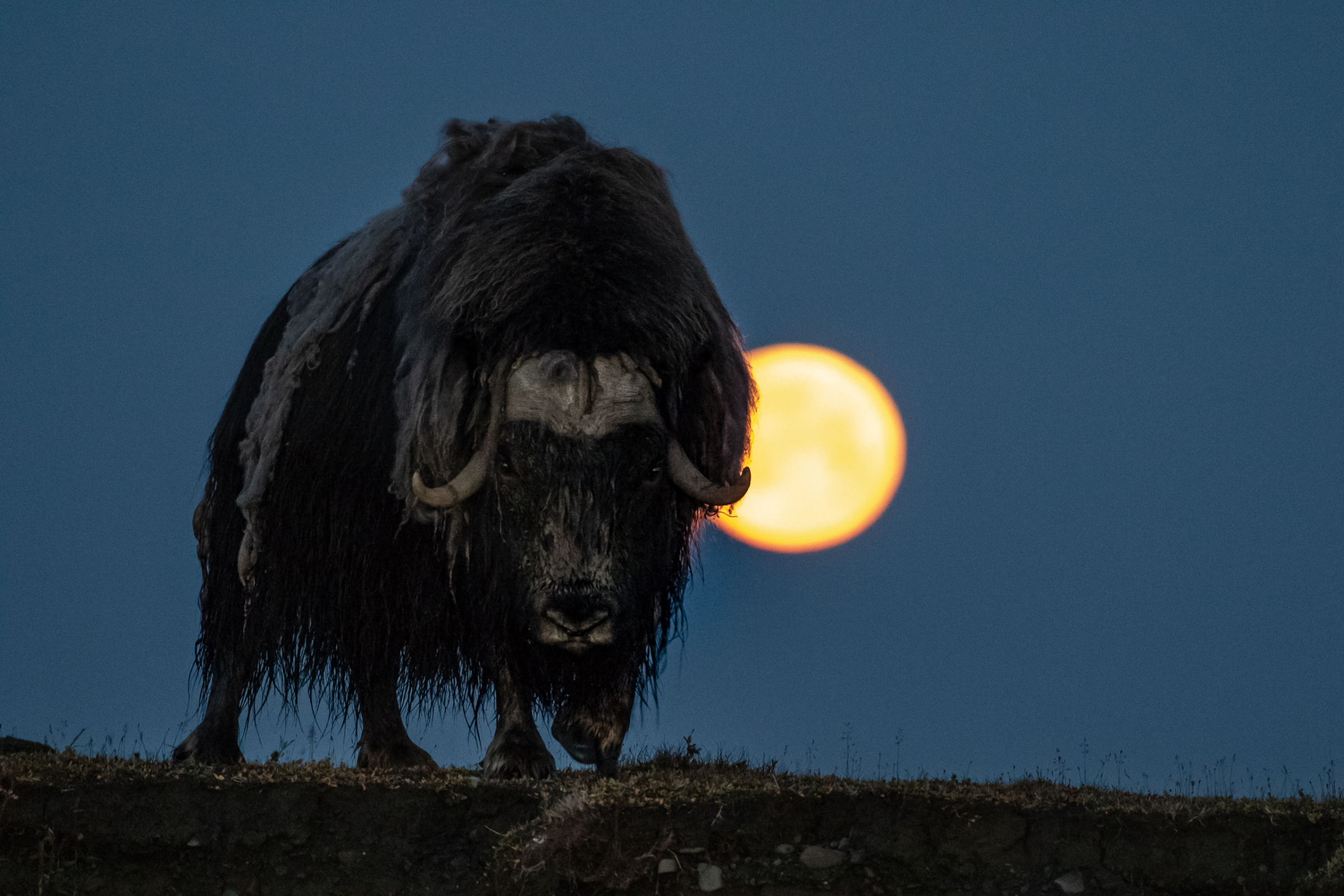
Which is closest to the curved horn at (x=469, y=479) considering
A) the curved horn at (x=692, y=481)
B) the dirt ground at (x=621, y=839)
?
the curved horn at (x=692, y=481)

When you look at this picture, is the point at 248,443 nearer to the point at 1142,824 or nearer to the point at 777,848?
the point at 777,848

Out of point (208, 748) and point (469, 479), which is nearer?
point (469, 479)

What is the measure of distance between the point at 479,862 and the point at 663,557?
5.77 feet

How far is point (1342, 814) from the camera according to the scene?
22.6 feet

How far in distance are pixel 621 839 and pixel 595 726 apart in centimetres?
175

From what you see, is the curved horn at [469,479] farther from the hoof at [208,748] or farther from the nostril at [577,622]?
the hoof at [208,748]

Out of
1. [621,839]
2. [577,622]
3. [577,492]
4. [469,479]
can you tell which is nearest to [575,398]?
[577,492]

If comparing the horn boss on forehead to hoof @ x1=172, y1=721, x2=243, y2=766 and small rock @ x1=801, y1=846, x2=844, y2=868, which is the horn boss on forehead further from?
hoof @ x1=172, y1=721, x2=243, y2=766

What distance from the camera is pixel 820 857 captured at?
626 cm

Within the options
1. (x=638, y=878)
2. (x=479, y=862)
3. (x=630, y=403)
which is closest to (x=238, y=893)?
(x=479, y=862)

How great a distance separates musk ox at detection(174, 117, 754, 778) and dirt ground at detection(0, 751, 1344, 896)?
3.03 feet

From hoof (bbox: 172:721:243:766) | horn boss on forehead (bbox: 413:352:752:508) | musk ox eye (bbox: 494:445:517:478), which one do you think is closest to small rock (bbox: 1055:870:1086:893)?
horn boss on forehead (bbox: 413:352:752:508)

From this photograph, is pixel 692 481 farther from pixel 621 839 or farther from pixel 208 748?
pixel 208 748

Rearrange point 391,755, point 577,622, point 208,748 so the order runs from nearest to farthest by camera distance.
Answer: point 577,622
point 391,755
point 208,748
